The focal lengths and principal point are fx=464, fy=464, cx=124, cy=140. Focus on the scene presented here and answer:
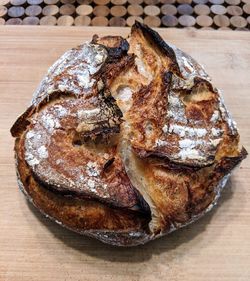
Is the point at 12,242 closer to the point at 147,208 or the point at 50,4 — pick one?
the point at 147,208

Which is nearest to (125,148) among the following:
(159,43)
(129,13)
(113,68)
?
(113,68)

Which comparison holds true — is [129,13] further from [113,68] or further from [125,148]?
[125,148]

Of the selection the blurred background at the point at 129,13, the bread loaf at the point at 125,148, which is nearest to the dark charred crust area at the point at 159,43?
the bread loaf at the point at 125,148

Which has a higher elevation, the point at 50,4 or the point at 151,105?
the point at 151,105

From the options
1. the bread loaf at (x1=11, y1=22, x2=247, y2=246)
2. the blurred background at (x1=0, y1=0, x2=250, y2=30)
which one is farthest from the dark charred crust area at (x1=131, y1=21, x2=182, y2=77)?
the blurred background at (x1=0, y1=0, x2=250, y2=30)

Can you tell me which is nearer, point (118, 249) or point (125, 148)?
point (125, 148)

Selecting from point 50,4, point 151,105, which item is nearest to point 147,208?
point 151,105

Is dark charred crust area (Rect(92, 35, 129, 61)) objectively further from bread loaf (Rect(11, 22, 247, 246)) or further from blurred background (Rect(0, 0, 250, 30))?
blurred background (Rect(0, 0, 250, 30))

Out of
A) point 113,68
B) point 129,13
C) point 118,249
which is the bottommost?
point 118,249
